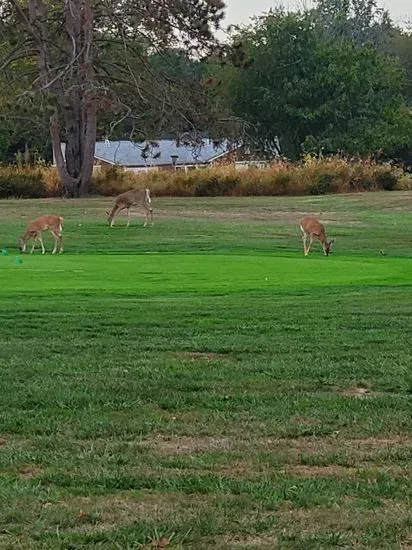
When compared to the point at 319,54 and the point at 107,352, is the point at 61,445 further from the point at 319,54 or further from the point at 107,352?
the point at 319,54

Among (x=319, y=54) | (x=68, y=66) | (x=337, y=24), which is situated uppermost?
(x=337, y=24)

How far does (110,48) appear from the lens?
38.6 m

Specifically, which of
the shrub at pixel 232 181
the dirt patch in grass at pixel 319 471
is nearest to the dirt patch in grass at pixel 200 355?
the dirt patch in grass at pixel 319 471

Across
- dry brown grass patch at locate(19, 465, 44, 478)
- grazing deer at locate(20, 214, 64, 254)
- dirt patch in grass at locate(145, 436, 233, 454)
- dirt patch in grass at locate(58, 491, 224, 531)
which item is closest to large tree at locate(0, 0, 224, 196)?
grazing deer at locate(20, 214, 64, 254)

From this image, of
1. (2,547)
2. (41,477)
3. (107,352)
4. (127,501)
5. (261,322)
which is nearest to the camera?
(2,547)

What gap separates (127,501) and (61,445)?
1.27 meters

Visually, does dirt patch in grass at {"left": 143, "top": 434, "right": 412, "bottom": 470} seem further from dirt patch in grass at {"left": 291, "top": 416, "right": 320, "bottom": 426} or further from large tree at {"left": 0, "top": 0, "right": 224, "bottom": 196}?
large tree at {"left": 0, "top": 0, "right": 224, "bottom": 196}

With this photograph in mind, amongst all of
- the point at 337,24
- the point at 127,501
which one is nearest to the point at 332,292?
the point at 127,501

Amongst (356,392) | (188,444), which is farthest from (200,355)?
(188,444)

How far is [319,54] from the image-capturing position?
66.4 m

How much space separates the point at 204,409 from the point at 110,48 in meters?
32.7

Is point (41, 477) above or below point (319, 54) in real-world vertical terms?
below

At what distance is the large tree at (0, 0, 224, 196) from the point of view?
98.0 ft

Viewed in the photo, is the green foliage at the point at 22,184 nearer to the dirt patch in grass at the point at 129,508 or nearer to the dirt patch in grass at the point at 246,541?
the dirt patch in grass at the point at 129,508
